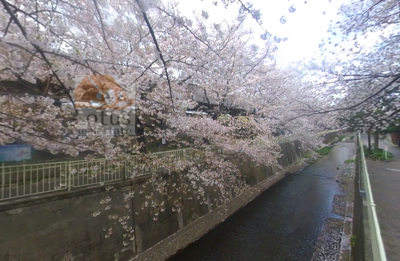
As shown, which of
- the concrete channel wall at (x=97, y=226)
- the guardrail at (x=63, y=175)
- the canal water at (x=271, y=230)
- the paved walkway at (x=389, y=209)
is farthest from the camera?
the canal water at (x=271, y=230)

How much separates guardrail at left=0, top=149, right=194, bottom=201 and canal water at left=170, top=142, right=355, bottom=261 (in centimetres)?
348

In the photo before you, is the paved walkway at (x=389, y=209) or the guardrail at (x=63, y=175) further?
the guardrail at (x=63, y=175)

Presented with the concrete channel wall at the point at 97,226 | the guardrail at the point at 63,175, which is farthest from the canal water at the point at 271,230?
the guardrail at the point at 63,175

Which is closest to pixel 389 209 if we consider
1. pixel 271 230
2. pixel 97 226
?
pixel 271 230

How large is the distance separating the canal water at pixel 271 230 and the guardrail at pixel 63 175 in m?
3.48

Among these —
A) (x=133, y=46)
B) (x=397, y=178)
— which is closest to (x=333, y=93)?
(x=397, y=178)

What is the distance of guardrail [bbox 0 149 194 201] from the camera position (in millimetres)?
4613

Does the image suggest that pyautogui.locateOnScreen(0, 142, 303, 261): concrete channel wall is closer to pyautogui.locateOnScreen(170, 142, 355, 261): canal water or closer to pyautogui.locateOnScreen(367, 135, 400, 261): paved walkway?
pyautogui.locateOnScreen(170, 142, 355, 261): canal water

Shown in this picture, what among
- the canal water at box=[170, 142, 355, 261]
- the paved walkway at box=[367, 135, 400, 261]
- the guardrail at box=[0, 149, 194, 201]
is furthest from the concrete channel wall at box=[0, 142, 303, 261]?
the paved walkway at box=[367, 135, 400, 261]

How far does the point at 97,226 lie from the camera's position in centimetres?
552

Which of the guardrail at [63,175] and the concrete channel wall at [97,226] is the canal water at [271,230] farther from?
the guardrail at [63,175]

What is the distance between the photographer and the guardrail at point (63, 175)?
4613 mm

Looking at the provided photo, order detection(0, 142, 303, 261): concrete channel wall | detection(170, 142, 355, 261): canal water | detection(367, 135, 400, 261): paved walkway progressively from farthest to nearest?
1. detection(170, 142, 355, 261): canal water
2. detection(0, 142, 303, 261): concrete channel wall
3. detection(367, 135, 400, 261): paved walkway

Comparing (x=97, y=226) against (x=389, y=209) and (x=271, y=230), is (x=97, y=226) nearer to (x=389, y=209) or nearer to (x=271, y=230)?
(x=271, y=230)
